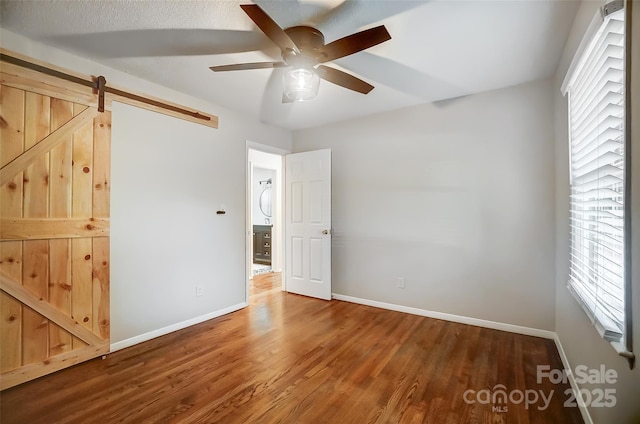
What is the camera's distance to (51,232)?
7.11ft

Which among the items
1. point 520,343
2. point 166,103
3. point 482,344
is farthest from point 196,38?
point 520,343

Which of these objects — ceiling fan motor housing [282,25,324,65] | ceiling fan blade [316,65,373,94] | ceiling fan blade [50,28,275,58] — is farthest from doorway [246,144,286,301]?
ceiling fan motor housing [282,25,324,65]

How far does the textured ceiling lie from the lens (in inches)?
69.1

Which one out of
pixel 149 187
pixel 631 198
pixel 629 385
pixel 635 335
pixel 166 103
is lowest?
pixel 629 385

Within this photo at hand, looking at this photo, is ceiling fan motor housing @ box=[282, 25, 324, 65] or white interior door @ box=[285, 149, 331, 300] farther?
white interior door @ box=[285, 149, 331, 300]

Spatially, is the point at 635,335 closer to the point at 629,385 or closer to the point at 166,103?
the point at 629,385

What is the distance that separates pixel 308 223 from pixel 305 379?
7.69 feet

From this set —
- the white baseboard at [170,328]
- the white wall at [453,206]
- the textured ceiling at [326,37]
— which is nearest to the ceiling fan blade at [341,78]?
the textured ceiling at [326,37]

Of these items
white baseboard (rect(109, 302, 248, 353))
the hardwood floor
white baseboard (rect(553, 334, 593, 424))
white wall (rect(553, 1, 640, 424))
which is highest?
white wall (rect(553, 1, 640, 424))

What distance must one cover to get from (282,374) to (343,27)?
2.51m

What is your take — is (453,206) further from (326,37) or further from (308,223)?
(326,37)

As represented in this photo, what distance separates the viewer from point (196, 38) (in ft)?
6.77

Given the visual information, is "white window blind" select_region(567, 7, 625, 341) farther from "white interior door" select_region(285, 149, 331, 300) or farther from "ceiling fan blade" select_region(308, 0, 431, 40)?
"white interior door" select_region(285, 149, 331, 300)

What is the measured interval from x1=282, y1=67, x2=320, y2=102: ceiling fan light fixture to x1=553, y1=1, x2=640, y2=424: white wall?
5.26ft
